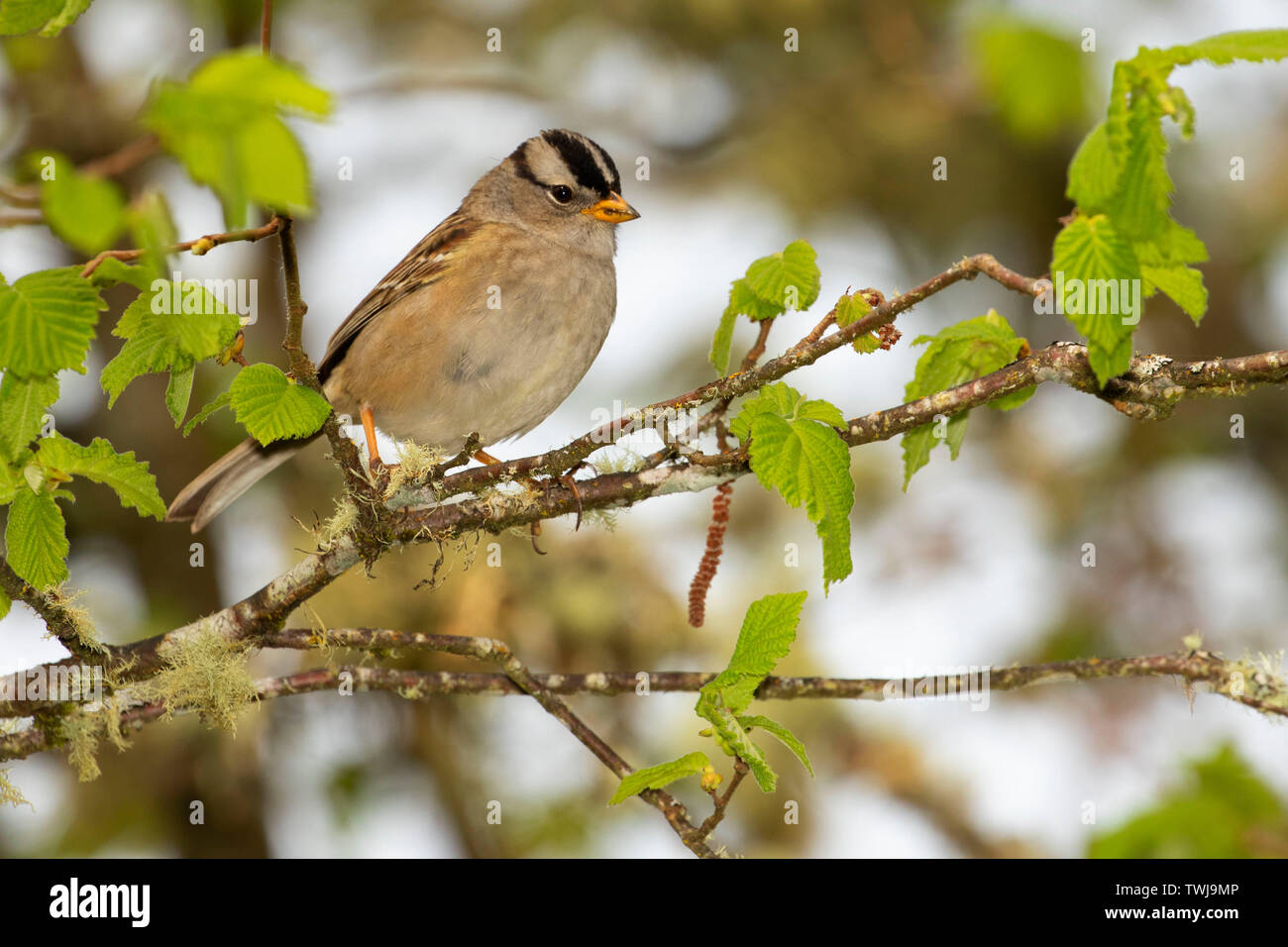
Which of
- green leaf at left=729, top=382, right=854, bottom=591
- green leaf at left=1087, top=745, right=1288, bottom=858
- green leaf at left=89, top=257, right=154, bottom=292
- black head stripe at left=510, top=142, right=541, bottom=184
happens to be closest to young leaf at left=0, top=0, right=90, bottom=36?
green leaf at left=89, top=257, right=154, bottom=292

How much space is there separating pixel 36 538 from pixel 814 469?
2.12 metres

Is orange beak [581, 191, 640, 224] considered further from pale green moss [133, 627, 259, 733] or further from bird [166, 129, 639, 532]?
pale green moss [133, 627, 259, 733]

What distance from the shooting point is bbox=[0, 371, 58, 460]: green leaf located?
9.82ft

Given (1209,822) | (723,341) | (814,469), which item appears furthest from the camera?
(1209,822)

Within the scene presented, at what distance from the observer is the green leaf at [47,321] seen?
2658mm

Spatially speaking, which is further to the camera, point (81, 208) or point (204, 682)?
point (204, 682)

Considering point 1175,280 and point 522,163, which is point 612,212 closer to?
point 522,163

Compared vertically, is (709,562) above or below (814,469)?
below

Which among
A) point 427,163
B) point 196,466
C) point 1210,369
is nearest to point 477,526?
point 1210,369

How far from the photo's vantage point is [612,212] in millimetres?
5844

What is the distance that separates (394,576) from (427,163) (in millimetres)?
4277

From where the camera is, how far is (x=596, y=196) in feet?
19.5
